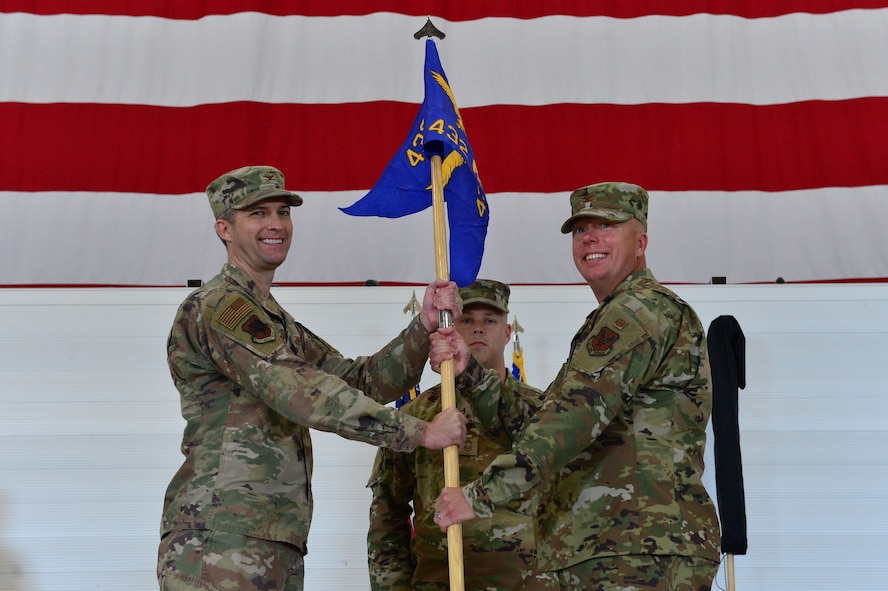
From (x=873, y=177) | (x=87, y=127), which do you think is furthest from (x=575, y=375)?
(x=87, y=127)

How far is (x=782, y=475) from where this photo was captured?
4.46m

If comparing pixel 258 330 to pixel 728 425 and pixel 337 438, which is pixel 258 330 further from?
pixel 728 425

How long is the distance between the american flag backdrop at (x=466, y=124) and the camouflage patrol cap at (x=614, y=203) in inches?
66.3

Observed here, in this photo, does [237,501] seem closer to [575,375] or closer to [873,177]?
[575,375]

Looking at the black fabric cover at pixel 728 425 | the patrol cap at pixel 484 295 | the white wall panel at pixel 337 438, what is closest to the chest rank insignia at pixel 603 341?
the patrol cap at pixel 484 295

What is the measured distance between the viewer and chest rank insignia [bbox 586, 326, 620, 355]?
2.57 meters

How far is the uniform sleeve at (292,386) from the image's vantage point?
2.60 metres

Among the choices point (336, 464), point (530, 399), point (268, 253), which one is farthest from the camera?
point (336, 464)

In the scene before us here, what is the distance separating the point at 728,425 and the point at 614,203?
1.63 m

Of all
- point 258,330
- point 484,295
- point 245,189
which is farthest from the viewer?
point 484,295

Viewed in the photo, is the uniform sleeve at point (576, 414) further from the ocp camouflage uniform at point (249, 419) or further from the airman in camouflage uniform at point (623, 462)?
the ocp camouflage uniform at point (249, 419)

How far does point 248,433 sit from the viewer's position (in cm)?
268

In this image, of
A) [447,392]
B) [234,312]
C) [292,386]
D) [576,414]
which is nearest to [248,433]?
[292,386]

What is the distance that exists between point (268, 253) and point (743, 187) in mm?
2561
